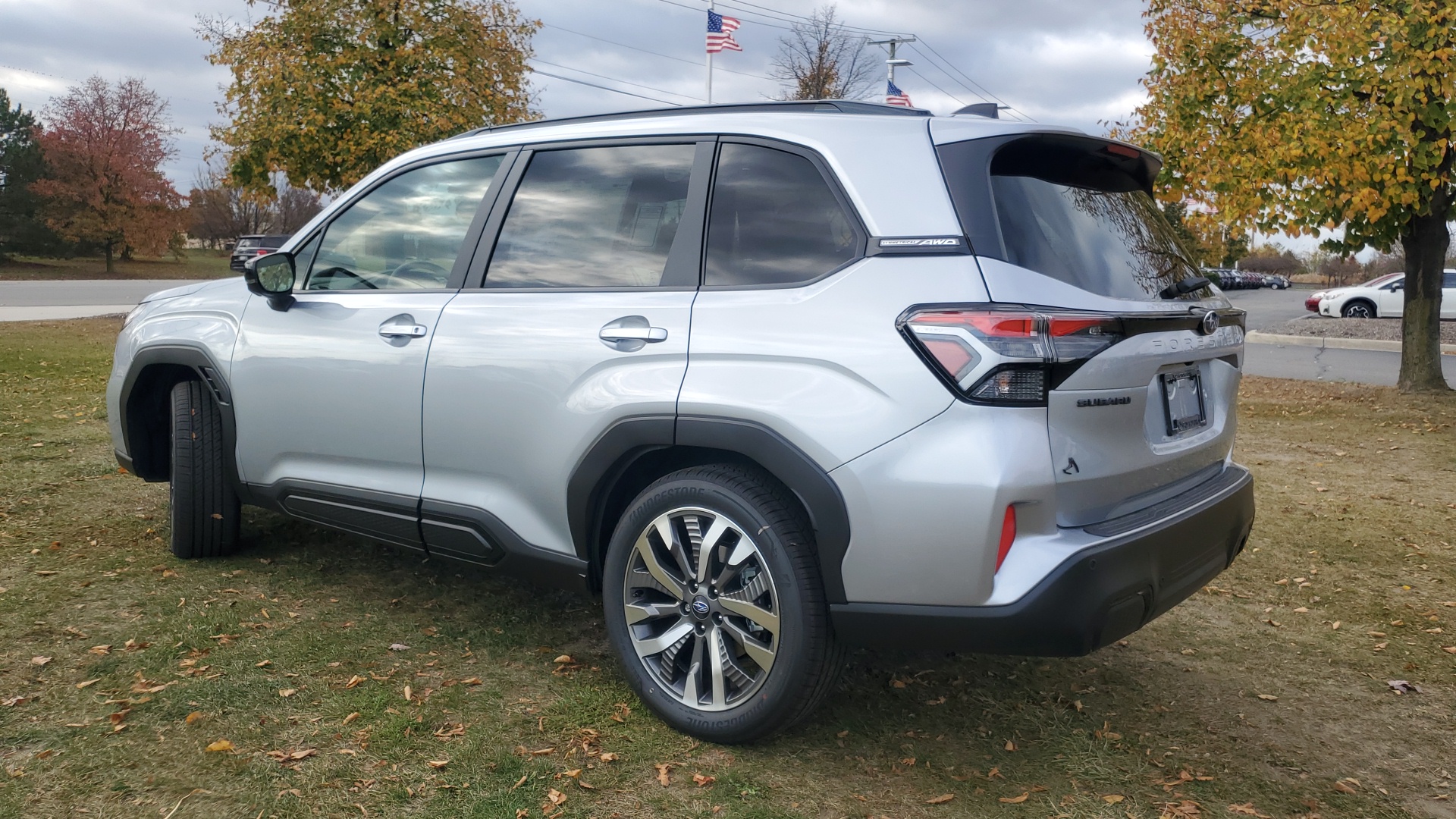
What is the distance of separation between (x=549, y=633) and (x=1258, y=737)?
2463 mm

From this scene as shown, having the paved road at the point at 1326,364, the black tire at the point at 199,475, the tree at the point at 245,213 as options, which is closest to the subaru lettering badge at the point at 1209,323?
the black tire at the point at 199,475

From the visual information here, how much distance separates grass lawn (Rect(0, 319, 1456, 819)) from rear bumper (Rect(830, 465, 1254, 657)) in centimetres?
49

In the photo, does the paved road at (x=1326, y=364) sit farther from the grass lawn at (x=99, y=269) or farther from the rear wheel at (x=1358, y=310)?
the grass lawn at (x=99, y=269)

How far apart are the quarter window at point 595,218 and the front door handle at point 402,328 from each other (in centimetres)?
30

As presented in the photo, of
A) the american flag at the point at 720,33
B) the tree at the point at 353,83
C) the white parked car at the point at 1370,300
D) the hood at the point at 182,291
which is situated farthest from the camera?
the white parked car at the point at 1370,300

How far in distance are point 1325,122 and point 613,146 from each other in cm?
909

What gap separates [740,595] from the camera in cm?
304

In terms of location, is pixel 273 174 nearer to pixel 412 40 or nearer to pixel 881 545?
pixel 412 40

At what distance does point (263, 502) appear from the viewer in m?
4.39

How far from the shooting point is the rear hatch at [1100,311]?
Result: 2.72m

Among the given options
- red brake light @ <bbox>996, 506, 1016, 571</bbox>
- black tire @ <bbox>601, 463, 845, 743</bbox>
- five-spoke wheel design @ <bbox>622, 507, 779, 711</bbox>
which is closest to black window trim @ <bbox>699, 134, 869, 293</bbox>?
black tire @ <bbox>601, 463, 845, 743</bbox>

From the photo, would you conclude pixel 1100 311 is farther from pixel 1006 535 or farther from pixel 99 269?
pixel 99 269

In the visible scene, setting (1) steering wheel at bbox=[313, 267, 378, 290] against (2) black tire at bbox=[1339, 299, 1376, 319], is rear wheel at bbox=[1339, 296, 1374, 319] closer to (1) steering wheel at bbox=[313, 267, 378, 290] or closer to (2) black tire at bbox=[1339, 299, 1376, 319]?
(2) black tire at bbox=[1339, 299, 1376, 319]

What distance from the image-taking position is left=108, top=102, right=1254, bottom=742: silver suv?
270 centimetres
